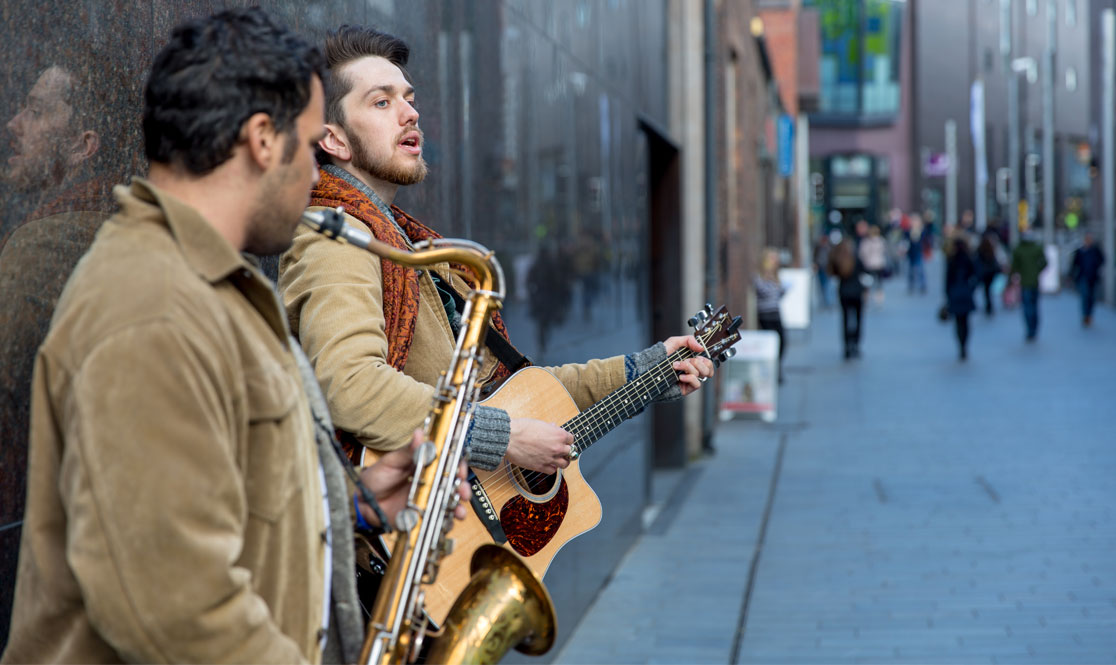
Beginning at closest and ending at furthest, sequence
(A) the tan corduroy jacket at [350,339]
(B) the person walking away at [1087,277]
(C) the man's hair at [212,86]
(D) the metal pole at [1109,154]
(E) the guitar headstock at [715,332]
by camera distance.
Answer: (C) the man's hair at [212,86], (A) the tan corduroy jacket at [350,339], (E) the guitar headstock at [715,332], (B) the person walking away at [1087,277], (D) the metal pole at [1109,154]

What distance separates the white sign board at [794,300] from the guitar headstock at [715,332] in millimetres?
16540

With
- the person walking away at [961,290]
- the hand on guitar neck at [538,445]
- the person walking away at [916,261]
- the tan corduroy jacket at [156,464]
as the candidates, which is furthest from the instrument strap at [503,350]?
the person walking away at [916,261]

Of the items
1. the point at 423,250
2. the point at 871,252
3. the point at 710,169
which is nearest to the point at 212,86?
the point at 423,250

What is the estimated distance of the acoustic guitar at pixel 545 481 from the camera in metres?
2.85

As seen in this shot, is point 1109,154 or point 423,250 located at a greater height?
point 1109,154

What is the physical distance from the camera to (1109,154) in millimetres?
28781

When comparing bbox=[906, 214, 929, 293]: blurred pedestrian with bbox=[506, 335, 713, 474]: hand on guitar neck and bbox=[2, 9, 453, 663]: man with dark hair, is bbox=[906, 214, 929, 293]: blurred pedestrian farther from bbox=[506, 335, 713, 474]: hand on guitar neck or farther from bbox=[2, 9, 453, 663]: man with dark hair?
bbox=[2, 9, 453, 663]: man with dark hair

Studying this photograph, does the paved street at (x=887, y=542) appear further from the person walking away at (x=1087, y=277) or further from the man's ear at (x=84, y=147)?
the person walking away at (x=1087, y=277)

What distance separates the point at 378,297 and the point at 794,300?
18021 millimetres

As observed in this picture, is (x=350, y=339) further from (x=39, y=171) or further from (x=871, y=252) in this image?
(x=871, y=252)

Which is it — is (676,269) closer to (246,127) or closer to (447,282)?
(447,282)

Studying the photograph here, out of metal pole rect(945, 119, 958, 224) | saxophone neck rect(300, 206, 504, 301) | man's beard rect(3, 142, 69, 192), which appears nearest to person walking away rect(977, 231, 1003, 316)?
saxophone neck rect(300, 206, 504, 301)

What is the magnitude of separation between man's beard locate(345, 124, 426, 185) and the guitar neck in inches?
29.0

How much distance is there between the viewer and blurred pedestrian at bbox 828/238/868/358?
66.0 ft
